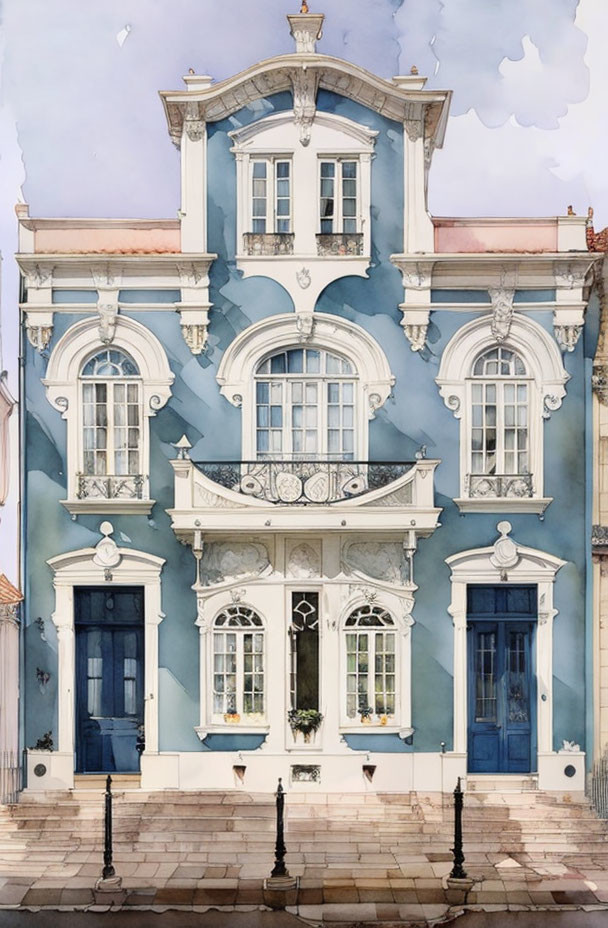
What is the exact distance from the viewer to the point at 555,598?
7949 millimetres

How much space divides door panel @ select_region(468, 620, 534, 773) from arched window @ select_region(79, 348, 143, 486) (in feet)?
10.5

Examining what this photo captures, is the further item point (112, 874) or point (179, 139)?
point (179, 139)

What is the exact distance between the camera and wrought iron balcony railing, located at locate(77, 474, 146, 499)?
→ 786 centimetres

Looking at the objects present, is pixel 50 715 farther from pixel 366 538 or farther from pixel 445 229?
pixel 445 229

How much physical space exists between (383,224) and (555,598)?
11.2 ft

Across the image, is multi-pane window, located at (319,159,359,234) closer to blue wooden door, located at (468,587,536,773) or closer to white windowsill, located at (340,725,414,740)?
blue wooden door, located at (468,587,536,773)

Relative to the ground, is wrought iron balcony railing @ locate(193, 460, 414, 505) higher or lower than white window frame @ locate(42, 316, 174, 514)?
lower

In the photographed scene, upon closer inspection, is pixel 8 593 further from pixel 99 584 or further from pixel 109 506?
pixel 109 506

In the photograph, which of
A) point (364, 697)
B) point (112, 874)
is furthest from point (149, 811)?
point (364, 697)

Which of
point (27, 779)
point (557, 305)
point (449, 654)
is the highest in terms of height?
point (557, 305)

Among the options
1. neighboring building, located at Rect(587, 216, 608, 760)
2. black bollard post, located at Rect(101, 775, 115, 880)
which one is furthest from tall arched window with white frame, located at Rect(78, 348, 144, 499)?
neighboring building, located at Rect(587, 216, 608, 760)

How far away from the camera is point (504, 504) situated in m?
7.87

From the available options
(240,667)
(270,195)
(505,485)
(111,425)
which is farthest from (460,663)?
A: (270,195)

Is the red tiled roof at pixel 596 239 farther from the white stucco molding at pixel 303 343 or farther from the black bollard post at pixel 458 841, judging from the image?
the black bollard post at pixel 458 841
